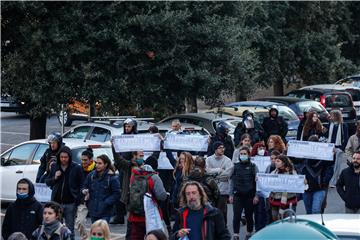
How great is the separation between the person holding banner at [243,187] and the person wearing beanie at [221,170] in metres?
0.10

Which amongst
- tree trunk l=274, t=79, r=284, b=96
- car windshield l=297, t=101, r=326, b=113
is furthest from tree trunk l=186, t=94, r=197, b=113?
tree trunk l=274, t=79, r=284, b=96

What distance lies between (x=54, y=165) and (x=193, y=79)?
9955 millimetres

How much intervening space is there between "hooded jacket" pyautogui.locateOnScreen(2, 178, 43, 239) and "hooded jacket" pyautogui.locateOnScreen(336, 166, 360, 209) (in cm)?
428

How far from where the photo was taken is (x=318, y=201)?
1273cm

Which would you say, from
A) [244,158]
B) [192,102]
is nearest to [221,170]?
[244,158]

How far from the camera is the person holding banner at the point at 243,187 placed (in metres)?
13.0

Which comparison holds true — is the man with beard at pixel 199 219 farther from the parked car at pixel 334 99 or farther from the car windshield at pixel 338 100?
the car windshield at pixel 338 100

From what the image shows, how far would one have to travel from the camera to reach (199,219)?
342 inches

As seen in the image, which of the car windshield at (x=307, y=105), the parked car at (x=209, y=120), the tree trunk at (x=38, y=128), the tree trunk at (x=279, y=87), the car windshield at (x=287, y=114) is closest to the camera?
the parked car at (x=209, y=120)

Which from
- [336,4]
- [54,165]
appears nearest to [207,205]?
[54,165]

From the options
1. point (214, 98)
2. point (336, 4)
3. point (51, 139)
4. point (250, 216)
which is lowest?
point (250, 216)

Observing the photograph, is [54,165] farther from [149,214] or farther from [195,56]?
[195,56]

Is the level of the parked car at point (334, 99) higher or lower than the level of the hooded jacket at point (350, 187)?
higher

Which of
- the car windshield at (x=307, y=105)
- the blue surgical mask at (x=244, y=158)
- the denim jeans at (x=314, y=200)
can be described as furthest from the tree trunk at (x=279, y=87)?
the denim jeans at (x=314, y=200)
